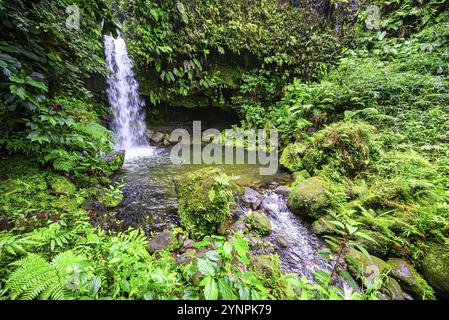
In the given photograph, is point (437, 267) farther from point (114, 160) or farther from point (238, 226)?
point (114, 160)

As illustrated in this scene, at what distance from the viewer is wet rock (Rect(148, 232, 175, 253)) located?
3.01 metres

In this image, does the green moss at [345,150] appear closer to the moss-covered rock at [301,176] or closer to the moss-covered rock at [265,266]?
the moss-covered rock at [301,176]

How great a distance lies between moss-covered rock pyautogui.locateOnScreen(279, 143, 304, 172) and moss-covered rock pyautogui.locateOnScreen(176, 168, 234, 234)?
303cm

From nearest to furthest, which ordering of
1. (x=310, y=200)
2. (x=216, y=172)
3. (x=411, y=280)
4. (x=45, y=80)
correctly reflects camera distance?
(x=411, y=280) < (x=45, y=80) < (x=216, y=172) < (x=310, y=200)

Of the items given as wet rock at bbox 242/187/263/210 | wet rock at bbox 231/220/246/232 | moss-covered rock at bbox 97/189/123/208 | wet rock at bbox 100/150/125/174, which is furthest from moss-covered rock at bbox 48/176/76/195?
wet rock at bbox 242/187/263/210

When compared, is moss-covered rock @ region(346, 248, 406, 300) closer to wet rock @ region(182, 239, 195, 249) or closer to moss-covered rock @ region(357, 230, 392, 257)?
moss-covered rock @ region(357, 230, 392, 257)

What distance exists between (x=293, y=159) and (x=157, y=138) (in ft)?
19.4

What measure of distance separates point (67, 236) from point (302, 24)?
12457 mm

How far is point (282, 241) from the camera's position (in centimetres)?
356

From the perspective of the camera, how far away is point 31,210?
8.12 feet

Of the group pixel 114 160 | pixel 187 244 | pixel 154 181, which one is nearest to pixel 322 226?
pixel 187 244

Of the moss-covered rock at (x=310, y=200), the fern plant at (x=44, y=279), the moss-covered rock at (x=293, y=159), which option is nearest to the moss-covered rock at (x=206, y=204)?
the moss-covered rock at (x=310, y=200)

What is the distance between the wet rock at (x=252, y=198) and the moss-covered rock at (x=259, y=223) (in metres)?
0.56
